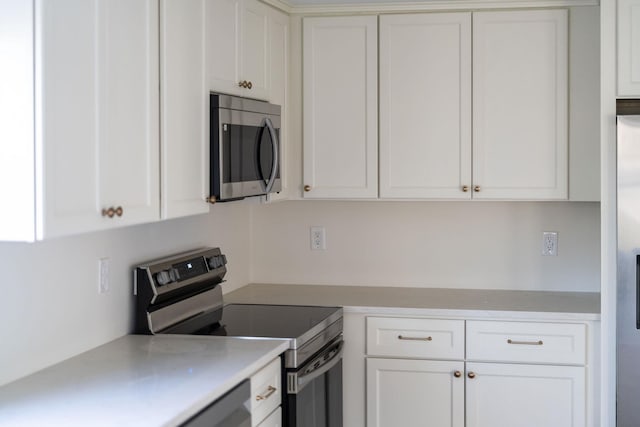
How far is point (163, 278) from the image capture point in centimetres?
312

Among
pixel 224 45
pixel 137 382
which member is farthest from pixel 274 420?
pixel 224 45

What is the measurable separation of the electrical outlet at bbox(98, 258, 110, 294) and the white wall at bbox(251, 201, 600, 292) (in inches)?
59.9

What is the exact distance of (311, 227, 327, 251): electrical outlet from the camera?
4.29 meters

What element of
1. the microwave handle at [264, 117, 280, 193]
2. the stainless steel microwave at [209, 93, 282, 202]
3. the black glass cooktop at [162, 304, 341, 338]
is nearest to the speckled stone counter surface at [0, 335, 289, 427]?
the black glass cooktop at [162, 304, 341, 338]

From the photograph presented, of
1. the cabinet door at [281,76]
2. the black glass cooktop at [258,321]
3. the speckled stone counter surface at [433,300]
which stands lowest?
the black glass cooktop at [258,321]

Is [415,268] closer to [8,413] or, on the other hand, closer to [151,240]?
[151,240]

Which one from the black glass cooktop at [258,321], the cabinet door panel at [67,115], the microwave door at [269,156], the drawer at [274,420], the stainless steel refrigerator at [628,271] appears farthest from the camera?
the microwave door at [269,156]

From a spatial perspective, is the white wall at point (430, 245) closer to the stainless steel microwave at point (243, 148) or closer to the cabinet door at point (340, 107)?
the cabinet door at point (340, 107)

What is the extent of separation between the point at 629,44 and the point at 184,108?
1.79 m

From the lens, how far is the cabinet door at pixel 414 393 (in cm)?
364

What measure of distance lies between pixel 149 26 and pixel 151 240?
3.08 ft

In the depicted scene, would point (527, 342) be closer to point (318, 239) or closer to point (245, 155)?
point (318, 239)

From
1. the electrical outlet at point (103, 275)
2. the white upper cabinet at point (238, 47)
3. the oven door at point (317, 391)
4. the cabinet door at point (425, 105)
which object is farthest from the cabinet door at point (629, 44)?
the electrical outlet at point (103, 275)

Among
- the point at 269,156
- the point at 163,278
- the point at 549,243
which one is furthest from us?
the point at 549,243
